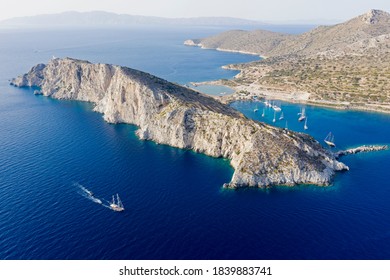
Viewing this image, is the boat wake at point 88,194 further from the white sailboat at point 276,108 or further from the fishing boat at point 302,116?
the white sailboat at point 276,108

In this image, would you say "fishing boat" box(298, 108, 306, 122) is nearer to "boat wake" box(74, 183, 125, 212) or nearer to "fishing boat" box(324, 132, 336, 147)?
"fishing boat" box(324, 132, 336, 147)

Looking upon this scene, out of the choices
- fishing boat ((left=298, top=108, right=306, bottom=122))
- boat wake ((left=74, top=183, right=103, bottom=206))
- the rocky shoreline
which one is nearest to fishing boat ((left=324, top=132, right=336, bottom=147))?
the rocky shoreline

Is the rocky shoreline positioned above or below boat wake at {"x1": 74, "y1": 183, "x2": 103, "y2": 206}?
above

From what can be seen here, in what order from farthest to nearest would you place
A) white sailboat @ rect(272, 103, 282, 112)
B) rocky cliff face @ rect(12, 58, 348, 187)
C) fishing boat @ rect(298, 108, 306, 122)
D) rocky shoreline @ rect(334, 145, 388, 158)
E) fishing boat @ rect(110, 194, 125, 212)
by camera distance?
white sailboat @ rect(272, 103, 282, 112) < fishing boat @ rect(298, 108, 306, 122) < rocky shoreline @ rect(334, 145, 388, 158) < rocky cliff face @ rect(12, 58, 348, 187) < fishing boat @ rect(110, 194, 125, 212)

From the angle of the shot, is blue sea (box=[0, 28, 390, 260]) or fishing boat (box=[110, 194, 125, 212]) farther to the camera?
fishing boat (box=[110, 194, 125, 212])

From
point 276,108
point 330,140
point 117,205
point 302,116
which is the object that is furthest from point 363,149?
point 117,205

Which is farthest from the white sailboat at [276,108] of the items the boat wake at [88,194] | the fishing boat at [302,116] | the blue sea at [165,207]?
the boat wake at [88,194]

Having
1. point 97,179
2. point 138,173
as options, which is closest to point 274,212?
point 138,173

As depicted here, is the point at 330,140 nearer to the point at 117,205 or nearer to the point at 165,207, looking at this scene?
the point at 165,207

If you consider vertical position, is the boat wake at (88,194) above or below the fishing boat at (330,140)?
below
